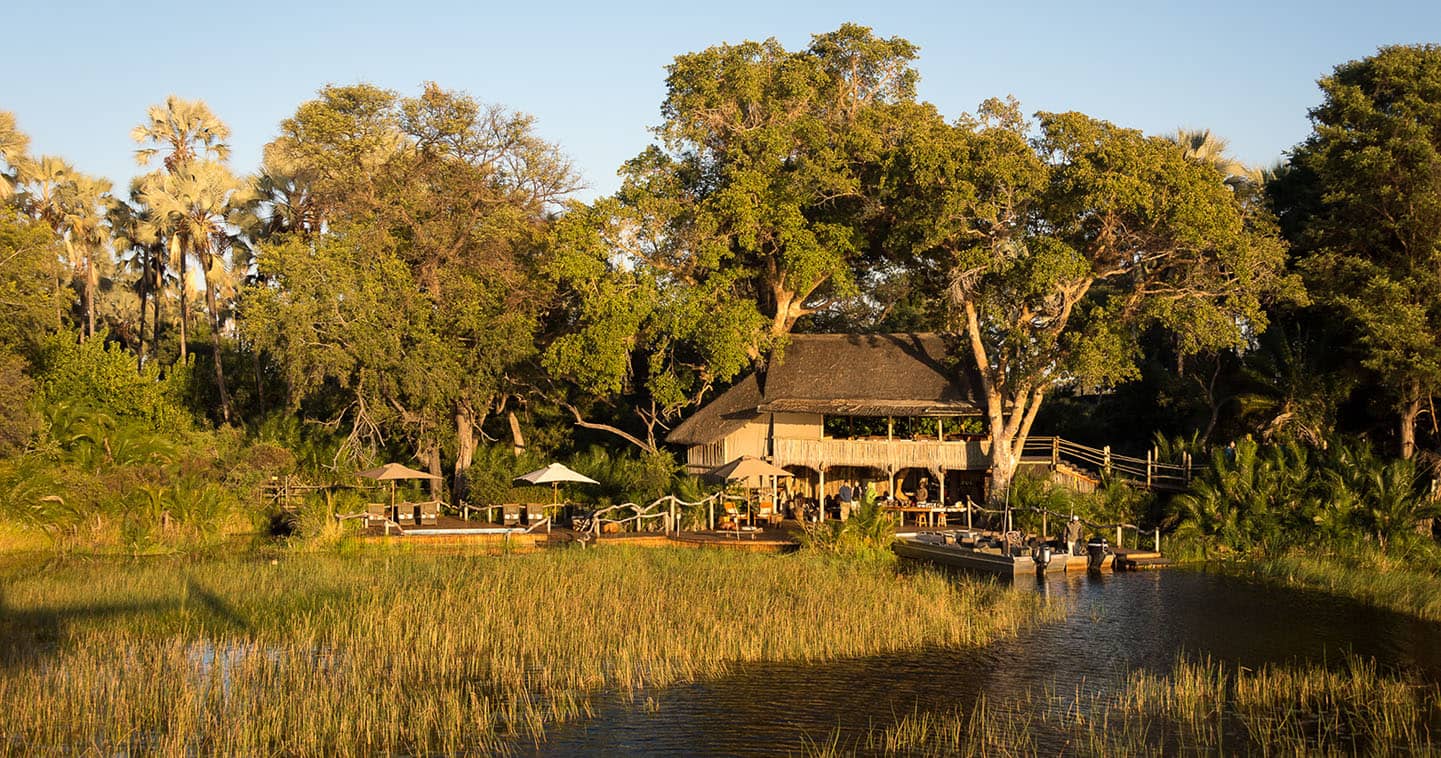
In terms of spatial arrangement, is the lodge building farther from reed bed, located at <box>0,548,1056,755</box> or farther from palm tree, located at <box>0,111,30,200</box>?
palm tree, located at <box>0,111,30,200</box>

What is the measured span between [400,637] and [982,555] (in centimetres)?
1506

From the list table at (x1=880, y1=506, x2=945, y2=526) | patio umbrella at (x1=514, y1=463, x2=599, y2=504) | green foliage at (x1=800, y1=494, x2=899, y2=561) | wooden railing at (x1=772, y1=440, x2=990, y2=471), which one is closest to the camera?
green foliage at (x1=800, y1=494, x2=899, y2=561)

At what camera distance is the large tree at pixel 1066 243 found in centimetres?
3222

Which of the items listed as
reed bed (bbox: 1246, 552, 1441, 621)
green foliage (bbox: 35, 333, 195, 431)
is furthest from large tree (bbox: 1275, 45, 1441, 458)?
green foliage (bbox: 35, 333, 195, 431)

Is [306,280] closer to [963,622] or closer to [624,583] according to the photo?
[624,583]

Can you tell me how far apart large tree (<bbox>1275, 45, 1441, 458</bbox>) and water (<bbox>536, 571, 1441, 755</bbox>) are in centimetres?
866

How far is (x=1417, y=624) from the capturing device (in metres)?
21.5

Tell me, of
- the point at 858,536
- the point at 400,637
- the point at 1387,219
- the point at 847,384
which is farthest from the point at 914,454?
the point at 400,637

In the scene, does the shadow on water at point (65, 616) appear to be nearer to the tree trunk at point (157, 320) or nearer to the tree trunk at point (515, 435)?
the tree trunk at point (515, 435)

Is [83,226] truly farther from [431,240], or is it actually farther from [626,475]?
[626,475]

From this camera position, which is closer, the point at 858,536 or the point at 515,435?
the point at 858,536

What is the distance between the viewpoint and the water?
14255 millimetres

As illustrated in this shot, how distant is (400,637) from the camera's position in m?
18.2

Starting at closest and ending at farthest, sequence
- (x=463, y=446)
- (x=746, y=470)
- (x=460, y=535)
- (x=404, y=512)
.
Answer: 1. (x=460, y=535)
2. (x=404, y=512)
3. (x=746, y=470)
4. (x=463, y=446)
